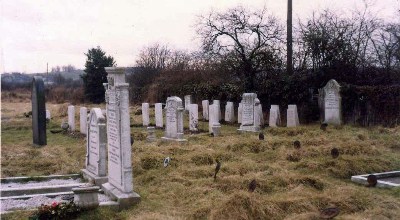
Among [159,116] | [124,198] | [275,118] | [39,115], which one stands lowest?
[124,198]

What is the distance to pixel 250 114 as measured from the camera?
18.9 m

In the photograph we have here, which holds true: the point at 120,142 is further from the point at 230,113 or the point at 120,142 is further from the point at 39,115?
the point at 230,113

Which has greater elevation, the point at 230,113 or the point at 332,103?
the point at 332,103

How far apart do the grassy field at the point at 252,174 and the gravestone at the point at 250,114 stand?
6.81ft

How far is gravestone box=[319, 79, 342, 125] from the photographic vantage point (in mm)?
20094

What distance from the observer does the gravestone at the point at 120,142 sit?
26.3 ft

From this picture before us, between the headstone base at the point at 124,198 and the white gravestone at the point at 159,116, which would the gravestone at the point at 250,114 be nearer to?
the white gravestone at the point at 159,116

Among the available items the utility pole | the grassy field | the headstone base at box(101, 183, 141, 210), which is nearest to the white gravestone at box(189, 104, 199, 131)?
the grassy field

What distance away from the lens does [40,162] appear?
1208 cm

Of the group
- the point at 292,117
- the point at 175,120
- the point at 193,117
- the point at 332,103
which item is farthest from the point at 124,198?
the point at 332,103

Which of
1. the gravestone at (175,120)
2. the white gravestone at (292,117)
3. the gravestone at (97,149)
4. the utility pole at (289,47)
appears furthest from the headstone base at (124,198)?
the utility pole at (289,47)

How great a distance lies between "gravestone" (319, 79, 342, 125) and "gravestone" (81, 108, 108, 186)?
43.6 ft

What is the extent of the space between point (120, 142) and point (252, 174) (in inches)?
114

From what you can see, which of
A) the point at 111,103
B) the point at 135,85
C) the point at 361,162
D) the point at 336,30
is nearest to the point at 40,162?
the point at 111,103
